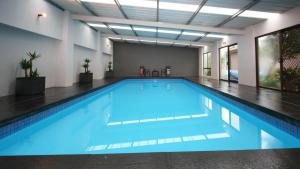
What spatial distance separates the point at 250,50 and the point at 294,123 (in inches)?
245

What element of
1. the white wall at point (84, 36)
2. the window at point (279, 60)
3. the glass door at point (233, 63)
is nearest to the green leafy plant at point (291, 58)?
the window at point (279, 60)

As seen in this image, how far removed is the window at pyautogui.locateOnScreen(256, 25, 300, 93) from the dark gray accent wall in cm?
956

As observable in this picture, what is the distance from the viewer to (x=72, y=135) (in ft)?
9.92

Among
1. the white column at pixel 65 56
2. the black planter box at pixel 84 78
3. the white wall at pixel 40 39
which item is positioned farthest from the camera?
the black planter box at pixel 84 78

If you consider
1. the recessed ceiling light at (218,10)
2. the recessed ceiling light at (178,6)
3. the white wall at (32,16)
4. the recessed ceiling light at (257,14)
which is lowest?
the white wall at (32,16)

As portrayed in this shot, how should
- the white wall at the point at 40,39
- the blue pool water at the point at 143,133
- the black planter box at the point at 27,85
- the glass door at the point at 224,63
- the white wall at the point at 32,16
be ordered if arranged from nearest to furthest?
1. the blue pool water at the point at 143,133
2. the white wall at the point at 32,16
3. the white wall at the point at 40,39
4. the black planter box at the point at 27,85
5. the glass door at the point at 224,63

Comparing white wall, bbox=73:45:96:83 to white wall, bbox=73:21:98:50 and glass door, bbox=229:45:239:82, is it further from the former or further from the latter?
glass door, bbox=229:45:239:82

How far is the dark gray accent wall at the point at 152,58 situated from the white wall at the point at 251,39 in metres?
6.69

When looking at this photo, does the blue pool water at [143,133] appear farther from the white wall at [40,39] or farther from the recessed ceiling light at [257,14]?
the recessed ceiling light at [257,14]

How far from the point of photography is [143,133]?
313 centimetres

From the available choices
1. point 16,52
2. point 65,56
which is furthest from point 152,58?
point 16,52

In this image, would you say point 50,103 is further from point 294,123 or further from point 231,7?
point 231,7

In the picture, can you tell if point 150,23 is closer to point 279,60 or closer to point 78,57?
point 78,57

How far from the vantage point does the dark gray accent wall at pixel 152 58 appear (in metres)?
16.7
